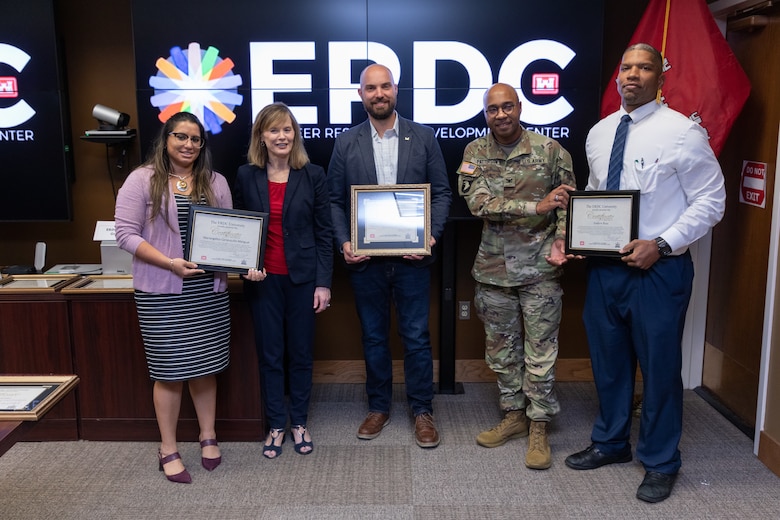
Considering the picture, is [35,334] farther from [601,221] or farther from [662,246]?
[662,246]

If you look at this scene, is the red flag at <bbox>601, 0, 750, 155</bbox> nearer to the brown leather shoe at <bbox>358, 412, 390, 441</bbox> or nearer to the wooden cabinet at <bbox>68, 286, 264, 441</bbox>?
the brown leather shoe at <bbox>358, 412, 390, 441</bbox>

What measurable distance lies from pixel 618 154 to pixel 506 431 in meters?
1.31

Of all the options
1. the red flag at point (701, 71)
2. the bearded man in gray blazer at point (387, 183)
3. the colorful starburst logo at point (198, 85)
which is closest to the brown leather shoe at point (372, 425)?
the bearded man in gray blazer at point (387, 183)

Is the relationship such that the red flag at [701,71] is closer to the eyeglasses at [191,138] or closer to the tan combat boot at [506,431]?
the tan combat boot at [506,431]

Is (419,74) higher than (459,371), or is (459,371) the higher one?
(419,74)

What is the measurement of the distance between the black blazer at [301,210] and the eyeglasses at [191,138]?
0.73 ft

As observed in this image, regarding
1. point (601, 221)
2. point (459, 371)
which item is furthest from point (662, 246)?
point (459, 371)

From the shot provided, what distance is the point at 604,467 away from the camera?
9.19ft

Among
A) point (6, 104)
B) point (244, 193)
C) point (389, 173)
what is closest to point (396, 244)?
point (389, 173)

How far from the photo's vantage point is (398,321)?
3092mm

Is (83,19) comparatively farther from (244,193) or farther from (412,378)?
(412,378)

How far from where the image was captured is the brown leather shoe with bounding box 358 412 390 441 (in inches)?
122

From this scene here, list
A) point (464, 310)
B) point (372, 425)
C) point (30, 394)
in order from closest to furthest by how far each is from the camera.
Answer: point (30, 394) < point (372, 425) < point (464, 310)

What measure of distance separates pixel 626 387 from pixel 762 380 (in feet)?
2.04
